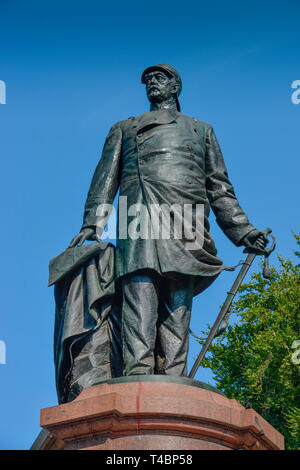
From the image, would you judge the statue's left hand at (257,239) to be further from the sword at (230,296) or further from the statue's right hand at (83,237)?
the statue's right hand at (83,237)

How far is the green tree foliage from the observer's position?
66.3ft

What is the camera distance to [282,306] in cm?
2227

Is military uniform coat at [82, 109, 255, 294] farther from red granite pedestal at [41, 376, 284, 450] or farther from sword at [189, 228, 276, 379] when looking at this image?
red granite pedestal at [41, 376, 284, 450]

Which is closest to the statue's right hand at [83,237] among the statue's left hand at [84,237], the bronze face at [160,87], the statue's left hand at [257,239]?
the statue's left hand at [84,237]

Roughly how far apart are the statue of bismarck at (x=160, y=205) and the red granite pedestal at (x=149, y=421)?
74cm

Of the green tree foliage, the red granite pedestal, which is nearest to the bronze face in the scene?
the red granite pedestal

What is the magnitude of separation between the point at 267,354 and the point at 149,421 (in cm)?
1448

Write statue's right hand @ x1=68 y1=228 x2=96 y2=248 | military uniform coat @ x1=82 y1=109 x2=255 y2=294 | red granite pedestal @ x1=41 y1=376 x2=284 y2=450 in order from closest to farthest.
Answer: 1. red granite pedestal @ x1=41 y1=376 x2=284 y2=450
2. military uniform coat @ x1=82 y1=109 x2=255 y2=294
3. statue's right hand @ x1=68 y1=228 x2=96 y2=248

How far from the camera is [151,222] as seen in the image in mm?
8453

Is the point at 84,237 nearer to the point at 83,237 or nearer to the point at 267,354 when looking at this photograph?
the point at 83,237

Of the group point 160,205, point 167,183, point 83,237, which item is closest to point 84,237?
point 83,237
